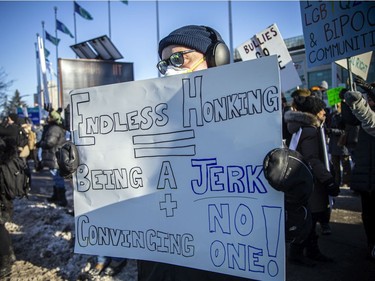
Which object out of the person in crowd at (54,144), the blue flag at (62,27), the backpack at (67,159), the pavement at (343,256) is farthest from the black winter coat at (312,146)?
the blue flag at (62,27)

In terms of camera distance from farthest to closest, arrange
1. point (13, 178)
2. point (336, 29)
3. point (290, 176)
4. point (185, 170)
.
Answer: point (13, 178) → point (336, 29) → point (185, 170) → point (290, 176)

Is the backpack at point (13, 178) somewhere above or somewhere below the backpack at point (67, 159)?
below

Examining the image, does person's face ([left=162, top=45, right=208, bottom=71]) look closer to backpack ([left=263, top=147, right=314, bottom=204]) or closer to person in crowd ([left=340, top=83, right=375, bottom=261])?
backpack ([left=263, top=147, right=314, bottom=204])

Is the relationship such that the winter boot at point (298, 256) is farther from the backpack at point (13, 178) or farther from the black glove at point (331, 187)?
the backpack at point (13, 178)

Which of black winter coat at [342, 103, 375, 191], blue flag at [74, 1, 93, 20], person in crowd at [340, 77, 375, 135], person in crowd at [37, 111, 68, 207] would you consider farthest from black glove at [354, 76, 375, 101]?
blue flag at [74, 1, 93, 20]

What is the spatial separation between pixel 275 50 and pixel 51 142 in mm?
4156

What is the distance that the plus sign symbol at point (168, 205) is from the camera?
159 centimetres

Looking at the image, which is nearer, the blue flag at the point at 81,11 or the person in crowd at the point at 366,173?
the person in crowd at the point at 366,173

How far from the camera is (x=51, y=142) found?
18.7 ft

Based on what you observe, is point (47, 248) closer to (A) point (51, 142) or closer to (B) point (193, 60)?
(A) point (51, 142)

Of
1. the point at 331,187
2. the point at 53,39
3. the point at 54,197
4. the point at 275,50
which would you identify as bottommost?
the point at 54,197

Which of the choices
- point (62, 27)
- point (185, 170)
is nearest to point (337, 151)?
point (185, 170)

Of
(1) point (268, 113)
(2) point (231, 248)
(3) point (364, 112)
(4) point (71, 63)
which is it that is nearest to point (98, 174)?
(2) point (231, 248)

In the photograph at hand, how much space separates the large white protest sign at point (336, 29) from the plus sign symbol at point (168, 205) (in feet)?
7.68
